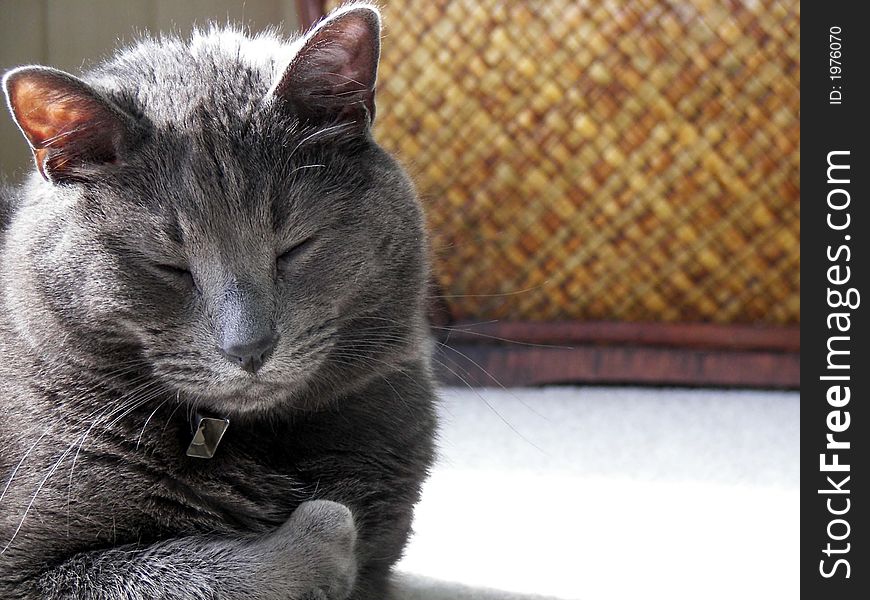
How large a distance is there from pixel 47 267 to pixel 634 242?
152 cm

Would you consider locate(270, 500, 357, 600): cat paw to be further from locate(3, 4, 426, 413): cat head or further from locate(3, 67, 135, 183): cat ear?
locate(3, 67, 135, 183): cat ear

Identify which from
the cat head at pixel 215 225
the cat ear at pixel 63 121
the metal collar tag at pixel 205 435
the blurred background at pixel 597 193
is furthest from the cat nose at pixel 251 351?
the blurred background at pixel 597 193

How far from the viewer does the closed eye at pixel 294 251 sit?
988mm

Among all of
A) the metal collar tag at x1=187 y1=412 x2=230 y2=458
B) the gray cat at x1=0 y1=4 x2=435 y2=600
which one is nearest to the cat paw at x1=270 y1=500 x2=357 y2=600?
the gray cat at x1=0 y1=4 x2=435 y2=600

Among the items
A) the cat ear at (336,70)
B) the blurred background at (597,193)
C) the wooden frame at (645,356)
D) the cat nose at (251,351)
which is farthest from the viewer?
the wooden frame at (645,356)

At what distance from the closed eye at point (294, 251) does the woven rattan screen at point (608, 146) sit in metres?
1.11

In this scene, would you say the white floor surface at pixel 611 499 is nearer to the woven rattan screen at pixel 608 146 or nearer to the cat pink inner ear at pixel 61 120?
the woven rattan screen at pixel 608 146

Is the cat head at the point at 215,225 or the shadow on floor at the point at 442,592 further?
the shadow on floor at the point at 442,592

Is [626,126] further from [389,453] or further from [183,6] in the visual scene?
[389,453]

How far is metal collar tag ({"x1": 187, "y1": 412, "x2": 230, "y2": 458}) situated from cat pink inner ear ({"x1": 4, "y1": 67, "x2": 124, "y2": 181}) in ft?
0.88

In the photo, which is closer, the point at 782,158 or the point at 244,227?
the point at 244,227

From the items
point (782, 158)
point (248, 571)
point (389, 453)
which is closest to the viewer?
point (248, 571)

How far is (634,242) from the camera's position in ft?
7.45

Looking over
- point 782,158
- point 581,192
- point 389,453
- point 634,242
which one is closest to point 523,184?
point 581,192
